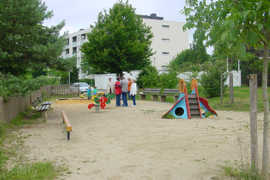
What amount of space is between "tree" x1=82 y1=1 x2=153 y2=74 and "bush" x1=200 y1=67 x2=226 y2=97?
36.6 ft

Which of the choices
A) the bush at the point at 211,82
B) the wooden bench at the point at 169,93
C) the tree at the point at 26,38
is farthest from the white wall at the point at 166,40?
the tree at the point at 26,38

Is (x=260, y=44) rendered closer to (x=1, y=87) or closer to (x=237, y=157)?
(x=237, y=157)

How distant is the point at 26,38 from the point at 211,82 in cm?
1266

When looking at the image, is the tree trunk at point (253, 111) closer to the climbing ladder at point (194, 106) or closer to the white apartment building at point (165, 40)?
the climbing ladder at point (194, 106)

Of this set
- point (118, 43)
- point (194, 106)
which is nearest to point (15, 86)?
point (194, 106)

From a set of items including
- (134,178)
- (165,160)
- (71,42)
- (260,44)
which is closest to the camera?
(260,44)

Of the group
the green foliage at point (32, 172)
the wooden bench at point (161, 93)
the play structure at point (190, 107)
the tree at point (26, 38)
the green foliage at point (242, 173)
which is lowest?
the green foliage at point (32, 172)

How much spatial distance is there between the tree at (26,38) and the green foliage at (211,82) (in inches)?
435

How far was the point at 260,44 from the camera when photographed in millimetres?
4465

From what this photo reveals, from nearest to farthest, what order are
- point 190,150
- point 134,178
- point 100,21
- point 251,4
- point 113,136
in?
point 251,4 < point 134,178 < point 190,150 < point 113,136 < point 100,21

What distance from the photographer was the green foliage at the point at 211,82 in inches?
796

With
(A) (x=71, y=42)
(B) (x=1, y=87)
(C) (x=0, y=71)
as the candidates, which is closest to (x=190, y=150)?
(B) (x=1, y=87)

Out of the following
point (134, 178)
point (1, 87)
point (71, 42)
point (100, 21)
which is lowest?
point (134, 178)

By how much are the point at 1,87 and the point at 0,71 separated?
243cm
